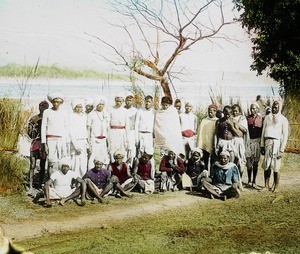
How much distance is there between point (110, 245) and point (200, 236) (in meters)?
0.73

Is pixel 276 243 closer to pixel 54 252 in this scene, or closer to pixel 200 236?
pixel 200 236

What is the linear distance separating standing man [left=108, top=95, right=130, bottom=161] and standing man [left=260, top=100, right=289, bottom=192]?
1.48 meters

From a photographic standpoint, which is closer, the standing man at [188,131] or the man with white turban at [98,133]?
the man with white turban at [98,133]

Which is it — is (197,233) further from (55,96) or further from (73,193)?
(55,96)

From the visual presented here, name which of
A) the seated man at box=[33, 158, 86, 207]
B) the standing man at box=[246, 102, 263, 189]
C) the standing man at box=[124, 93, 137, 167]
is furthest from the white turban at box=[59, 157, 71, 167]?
the standing man at box=[246, 102, 263, 189]

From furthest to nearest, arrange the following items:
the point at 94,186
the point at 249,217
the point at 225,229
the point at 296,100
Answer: the point at 296,100, the point at 94,186, the point at 249,217, the point at 225,229

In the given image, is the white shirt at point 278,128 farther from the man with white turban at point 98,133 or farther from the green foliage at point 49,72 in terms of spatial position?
the green foliage at point 49,72

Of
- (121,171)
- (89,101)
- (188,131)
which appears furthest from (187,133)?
(89,101)

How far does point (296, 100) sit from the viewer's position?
14.4 feet

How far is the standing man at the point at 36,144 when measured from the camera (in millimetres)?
3771

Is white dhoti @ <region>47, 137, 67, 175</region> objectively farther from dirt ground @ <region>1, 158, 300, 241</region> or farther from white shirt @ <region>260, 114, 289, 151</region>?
white shirt @ <region>260, 114, 289, 151</region>

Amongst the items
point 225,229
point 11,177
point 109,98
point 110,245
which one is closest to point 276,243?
point 225,229

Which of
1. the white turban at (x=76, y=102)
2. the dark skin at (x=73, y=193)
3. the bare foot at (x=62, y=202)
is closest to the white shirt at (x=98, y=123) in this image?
the white turban at (x=76, y=102)

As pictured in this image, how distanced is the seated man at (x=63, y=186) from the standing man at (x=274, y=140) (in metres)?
1.93
